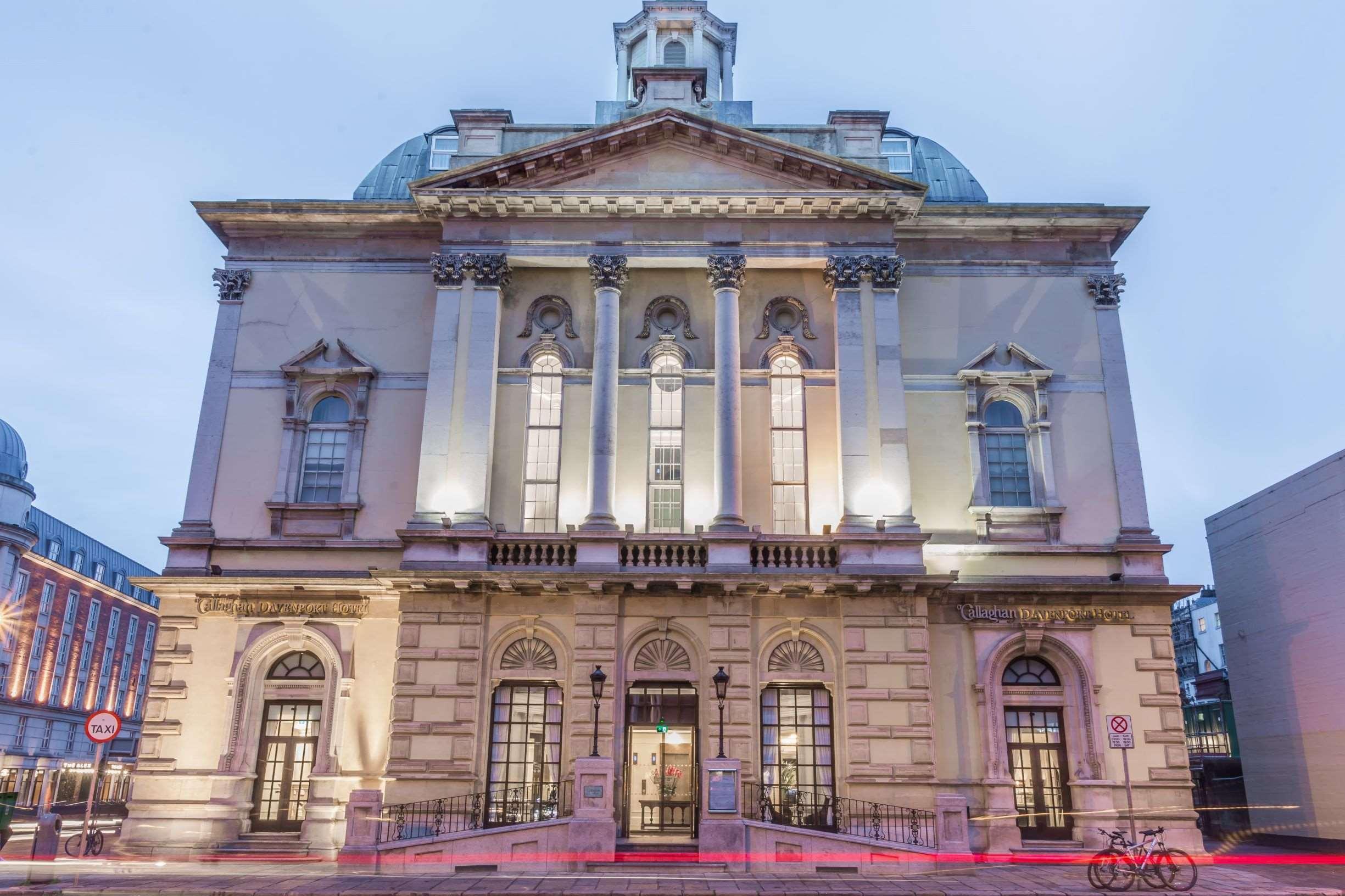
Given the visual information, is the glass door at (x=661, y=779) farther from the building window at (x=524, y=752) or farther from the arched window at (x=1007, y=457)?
the arched window at (x=1007, y=457)

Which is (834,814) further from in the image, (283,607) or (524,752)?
(283,607)

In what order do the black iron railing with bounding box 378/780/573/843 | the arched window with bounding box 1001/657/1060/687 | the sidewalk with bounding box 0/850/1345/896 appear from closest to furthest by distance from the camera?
the sidewalk with bounding box 0/850/1345/896, the black iron railing with bounding box 378/780/573/843, the arched window with bounding box 1001/657/1060/687

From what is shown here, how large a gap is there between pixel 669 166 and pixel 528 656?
43.6 feet

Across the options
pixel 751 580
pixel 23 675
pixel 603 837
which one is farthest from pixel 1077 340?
pixel 23 675

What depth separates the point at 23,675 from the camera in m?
59.9

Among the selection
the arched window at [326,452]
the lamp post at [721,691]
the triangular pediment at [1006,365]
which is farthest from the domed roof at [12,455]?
the triangular pediment at [1006,365]

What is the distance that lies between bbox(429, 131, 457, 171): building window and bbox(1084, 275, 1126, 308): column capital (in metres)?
19.4

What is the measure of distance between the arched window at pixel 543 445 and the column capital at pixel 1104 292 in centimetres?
1468

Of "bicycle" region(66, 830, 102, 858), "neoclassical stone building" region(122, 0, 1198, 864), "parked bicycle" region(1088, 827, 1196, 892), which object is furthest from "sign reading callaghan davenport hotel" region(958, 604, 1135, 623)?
"bicycle" region(66, 830, 102, 858)

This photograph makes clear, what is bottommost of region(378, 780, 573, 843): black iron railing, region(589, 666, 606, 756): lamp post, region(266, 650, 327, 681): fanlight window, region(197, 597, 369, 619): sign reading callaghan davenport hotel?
region(378, 780, 573, 843): black iron railing

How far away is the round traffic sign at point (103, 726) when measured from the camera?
2011cm

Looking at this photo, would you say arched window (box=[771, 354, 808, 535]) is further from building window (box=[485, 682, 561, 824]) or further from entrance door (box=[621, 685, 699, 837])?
building window (box=[485, 682, 561, 824])

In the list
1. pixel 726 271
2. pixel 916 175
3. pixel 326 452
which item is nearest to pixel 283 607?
pixel 326 452

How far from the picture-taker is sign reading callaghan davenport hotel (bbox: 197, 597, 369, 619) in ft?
84.1
